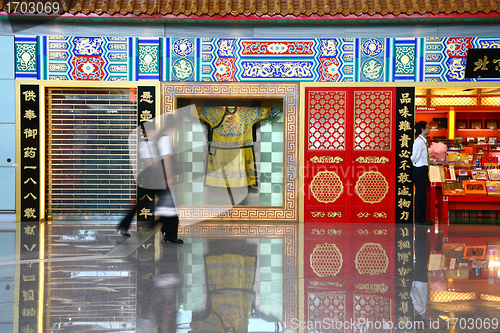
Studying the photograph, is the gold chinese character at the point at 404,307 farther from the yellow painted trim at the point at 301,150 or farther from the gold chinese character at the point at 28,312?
the yellow painted trim at the point at 301,150

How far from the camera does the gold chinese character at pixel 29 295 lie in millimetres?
3260

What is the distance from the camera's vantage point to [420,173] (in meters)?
6.92

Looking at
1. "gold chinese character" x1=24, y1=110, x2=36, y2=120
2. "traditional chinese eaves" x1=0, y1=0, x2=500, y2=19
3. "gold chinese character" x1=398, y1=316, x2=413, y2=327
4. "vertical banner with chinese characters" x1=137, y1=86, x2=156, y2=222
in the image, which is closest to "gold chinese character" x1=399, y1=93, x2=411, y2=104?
"traditional chinese eaves" x1=0, y1=0, x2=500, y2=19

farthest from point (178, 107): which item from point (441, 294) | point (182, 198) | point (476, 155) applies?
point (476, 155)

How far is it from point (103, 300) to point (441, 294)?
2656mm

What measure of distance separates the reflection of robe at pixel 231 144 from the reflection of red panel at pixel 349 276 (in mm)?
1835

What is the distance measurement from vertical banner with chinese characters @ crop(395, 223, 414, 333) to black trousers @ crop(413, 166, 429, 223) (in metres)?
0.60

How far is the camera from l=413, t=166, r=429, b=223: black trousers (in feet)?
22.7

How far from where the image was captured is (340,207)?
721cm

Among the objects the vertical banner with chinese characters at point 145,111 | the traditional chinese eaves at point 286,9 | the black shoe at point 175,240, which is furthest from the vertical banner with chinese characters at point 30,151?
the black shoe at point 175,240

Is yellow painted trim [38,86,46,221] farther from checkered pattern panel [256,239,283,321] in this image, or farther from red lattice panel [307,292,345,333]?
red lattice panel [307,292,345,333]

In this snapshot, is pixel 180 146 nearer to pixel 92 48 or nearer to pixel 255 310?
pixel 92 48

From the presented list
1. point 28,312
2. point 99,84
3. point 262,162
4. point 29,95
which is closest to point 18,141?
point 29,95

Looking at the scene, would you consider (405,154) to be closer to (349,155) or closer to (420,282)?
(349,155)
